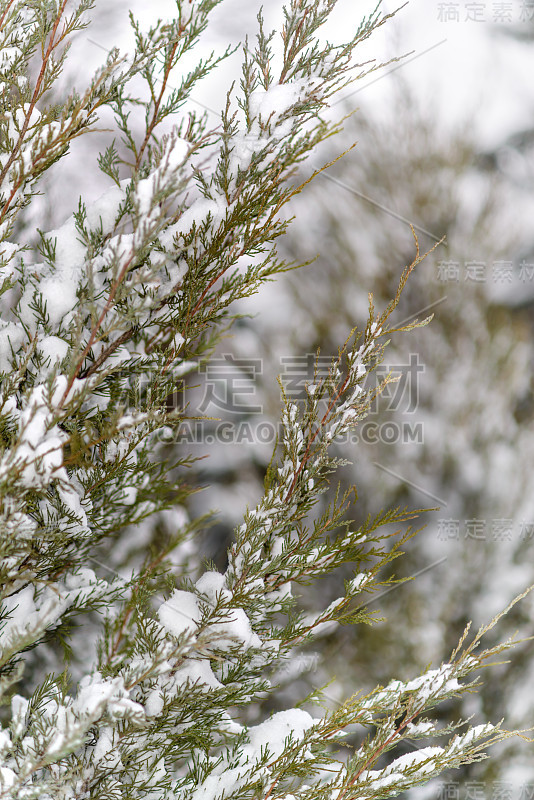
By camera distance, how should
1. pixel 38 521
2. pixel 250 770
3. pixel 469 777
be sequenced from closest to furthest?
1. pixel 38 521
2. pixel 250 770
3. pixel 469 777

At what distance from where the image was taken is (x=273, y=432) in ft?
6.19

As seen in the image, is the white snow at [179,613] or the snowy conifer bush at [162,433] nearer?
the snowy conifer bush at [162,433]

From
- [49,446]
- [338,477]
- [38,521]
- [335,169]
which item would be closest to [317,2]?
[49,446]

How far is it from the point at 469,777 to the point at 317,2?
2.36 metres

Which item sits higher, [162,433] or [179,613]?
[162,433]

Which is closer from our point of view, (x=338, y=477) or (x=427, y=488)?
(x=338, y=477)

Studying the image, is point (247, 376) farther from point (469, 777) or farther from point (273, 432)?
point (469, 777)

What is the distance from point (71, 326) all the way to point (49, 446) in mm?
286

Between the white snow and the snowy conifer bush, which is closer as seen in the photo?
the snowy conifer bush

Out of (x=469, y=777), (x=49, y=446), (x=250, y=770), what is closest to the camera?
(x=49, y=446)

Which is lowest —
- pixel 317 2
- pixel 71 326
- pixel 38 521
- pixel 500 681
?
pixel 500 681

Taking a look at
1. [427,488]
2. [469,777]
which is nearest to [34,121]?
[427,488]

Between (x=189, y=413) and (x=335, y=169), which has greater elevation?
(x=335, y=169)

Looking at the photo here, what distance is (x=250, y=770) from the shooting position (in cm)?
98
